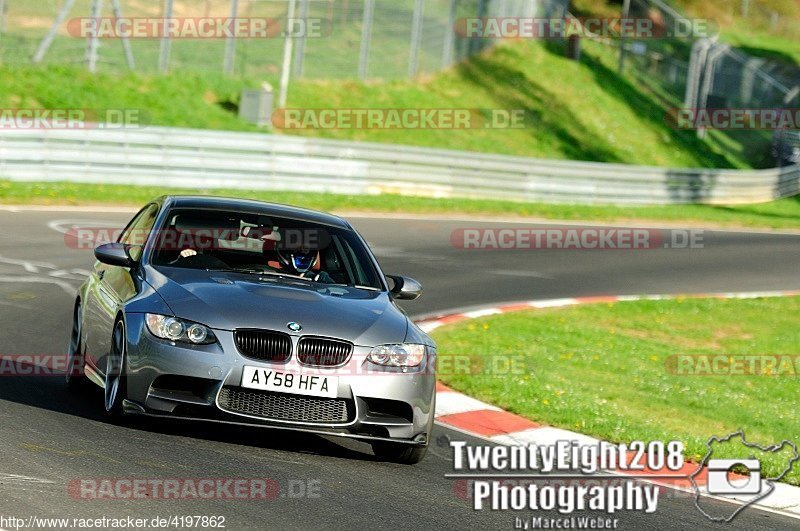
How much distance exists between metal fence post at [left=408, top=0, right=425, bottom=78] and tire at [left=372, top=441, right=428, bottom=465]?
1198 inches

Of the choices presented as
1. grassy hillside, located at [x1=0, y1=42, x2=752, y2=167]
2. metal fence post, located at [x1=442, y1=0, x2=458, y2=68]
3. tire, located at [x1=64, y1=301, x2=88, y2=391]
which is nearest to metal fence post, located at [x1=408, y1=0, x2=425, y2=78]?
grassy hillside, located at [x1=0, y1=42, x2=752, y2=167]

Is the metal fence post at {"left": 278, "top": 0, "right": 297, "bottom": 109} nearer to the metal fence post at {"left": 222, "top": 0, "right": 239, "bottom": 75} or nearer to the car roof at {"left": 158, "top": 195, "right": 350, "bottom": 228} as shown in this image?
the metal fence post at {"left": 222, "top": 0, "right": 239, "bottom": 75}

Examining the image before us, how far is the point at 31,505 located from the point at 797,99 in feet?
189

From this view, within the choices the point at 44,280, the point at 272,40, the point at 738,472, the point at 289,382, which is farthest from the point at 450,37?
the point at 289,382

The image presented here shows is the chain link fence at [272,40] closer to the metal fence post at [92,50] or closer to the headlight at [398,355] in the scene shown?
the metal fence post at [92,50]

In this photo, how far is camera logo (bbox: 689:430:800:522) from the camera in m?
7.56

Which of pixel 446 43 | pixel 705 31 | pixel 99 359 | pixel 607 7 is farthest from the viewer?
pixel 705 31

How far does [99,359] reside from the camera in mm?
7887

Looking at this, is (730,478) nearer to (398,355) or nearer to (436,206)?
(398,355)

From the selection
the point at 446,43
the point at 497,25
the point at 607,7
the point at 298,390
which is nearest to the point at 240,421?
the point at 298,390

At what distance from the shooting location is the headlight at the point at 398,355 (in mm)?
7215

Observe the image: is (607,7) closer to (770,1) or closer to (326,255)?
(770,1)

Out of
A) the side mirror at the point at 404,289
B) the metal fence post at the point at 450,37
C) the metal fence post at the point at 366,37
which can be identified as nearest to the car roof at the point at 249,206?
the side mirror at the point at 404,289

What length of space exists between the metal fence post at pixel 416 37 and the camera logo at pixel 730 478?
29805mm
